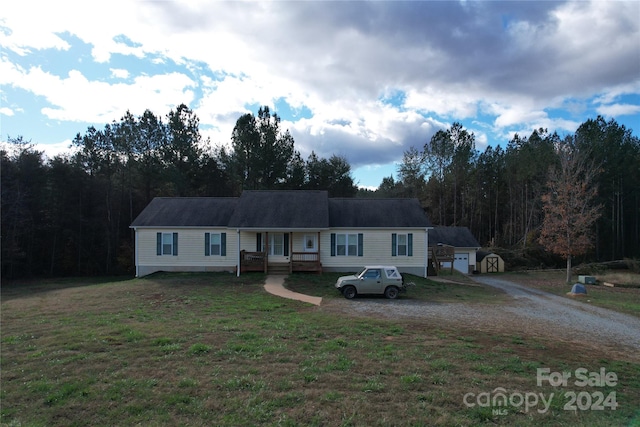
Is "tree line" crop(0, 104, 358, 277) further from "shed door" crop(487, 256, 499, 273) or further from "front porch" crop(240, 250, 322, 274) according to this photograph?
"shed door" crop(487, 256, 499, 273)

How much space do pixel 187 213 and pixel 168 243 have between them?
2483 millimetres

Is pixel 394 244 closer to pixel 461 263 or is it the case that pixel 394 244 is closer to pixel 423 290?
pixel 423 290

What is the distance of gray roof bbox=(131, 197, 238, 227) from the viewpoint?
82.9 feet

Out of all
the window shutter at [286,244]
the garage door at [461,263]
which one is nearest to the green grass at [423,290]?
the window shutter at [286,244]

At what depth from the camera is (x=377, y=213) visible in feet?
84.9

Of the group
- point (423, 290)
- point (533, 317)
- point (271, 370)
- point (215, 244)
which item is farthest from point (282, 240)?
point (271, 370)

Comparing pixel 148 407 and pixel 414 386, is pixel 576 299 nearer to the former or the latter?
pixel 414 386

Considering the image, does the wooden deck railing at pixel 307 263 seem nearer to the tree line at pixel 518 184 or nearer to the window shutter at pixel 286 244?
the window shutter at pixel 286 244

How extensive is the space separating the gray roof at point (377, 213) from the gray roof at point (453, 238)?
38.7ft

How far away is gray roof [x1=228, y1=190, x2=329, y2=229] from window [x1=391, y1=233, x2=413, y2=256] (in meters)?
4.60

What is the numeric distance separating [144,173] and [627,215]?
5923 centimetres

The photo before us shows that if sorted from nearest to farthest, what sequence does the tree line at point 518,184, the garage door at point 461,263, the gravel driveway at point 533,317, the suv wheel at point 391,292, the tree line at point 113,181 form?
the gravel driveway at point 533,317, the suv wheel at point 391,292, the tree line at point 113,181, the garage door at point 461,263, the tree line at point 518,184

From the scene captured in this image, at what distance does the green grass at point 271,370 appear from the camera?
558cm

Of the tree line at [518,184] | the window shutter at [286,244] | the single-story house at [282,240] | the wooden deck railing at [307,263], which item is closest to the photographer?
the wooden deck railing at [307,263]
